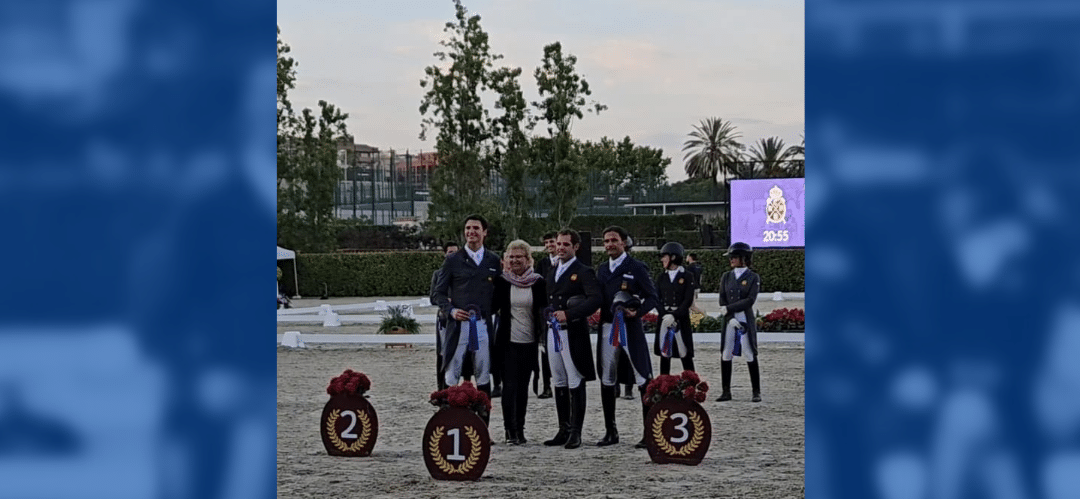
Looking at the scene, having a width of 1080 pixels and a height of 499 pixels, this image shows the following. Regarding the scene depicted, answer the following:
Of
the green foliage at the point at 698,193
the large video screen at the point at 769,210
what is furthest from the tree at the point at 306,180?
the green foliage at the point at 698,193

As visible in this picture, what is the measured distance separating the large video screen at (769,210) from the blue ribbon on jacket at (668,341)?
22.6 meters

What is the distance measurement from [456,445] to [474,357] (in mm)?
1276

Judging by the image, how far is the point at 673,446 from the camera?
344 inches

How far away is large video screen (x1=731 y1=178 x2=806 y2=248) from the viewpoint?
112 feet

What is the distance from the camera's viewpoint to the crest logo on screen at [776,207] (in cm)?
Result: 3409

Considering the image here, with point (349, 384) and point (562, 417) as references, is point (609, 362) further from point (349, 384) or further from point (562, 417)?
point (349, 384)

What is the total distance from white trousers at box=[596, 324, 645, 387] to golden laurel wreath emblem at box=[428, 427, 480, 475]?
1536mm

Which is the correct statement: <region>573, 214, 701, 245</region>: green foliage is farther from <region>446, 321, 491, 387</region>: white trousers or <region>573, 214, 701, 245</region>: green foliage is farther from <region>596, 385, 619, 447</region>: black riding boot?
<region>446, 321, 491, 387</region>: white trousers
